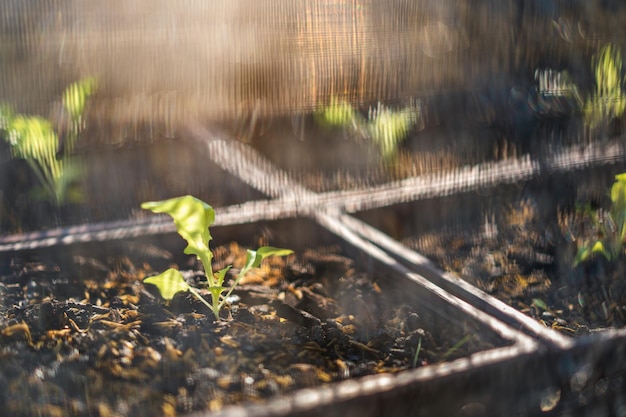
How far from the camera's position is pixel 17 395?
56cm

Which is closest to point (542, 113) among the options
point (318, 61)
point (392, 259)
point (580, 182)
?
point (580, 182)

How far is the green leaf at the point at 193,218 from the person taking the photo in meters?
0.69

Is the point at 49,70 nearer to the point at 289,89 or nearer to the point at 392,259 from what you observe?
the point at 289,89

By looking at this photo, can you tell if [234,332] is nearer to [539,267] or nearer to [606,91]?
[539,267]

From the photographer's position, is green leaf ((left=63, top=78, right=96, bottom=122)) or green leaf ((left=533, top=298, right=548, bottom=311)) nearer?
green leaf ((left=533, top=298, right=548, bottom=311))

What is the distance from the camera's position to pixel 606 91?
1254 millimetres

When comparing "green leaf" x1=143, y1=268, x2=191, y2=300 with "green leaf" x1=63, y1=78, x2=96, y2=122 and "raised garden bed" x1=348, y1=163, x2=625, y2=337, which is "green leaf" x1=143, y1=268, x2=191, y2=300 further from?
"green leaf" x1=63, y1=78, x2=96, y2=122

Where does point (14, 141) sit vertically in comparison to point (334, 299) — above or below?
above

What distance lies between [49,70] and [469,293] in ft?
2.90

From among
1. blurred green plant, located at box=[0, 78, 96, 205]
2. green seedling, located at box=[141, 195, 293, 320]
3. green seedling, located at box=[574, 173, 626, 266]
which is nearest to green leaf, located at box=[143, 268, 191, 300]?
green seedling, located at box=[141, 195, 293, 320]

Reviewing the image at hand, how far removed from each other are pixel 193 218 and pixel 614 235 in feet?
1.99

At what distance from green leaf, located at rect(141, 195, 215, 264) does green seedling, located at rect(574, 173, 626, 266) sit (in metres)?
0.53

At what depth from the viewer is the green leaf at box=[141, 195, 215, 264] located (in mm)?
686

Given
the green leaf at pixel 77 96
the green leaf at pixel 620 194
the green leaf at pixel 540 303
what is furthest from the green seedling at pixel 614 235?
the green leaf at pixel 77 96
